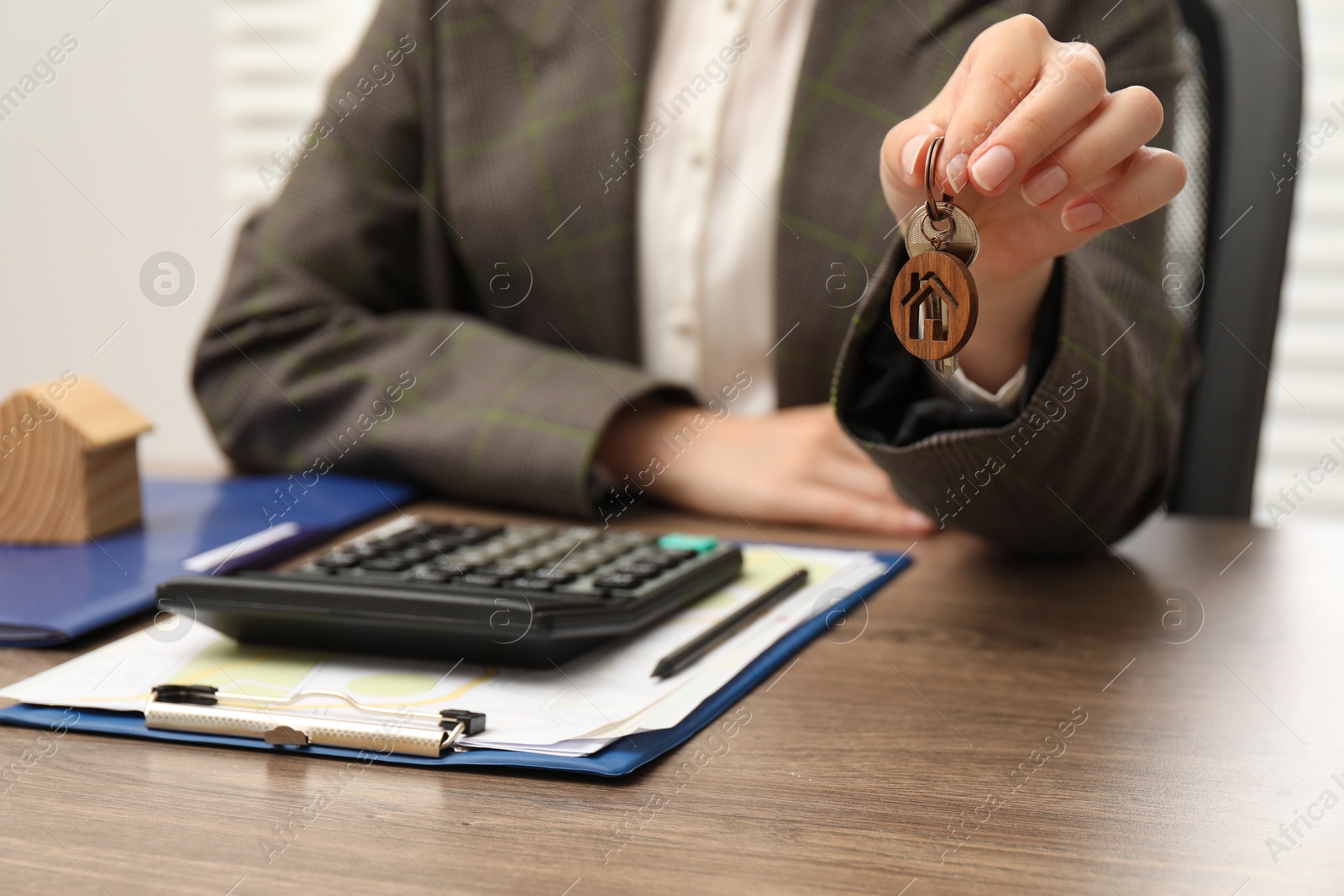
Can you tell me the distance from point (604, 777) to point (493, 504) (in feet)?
1.33

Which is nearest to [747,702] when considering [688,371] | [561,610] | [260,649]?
[561,610]

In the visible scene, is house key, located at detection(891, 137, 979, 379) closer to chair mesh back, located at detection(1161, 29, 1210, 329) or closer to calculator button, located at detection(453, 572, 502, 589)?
calculator button, located at detection(453, 572, 502, 589)

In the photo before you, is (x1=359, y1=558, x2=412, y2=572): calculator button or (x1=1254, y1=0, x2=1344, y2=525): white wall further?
(x1=1254, y1=0, x2=1344, y2=525): white wall

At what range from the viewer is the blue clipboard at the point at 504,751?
33cm

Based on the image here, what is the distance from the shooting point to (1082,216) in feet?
1.22

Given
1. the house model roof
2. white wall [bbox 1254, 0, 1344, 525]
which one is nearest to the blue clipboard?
the house model roof

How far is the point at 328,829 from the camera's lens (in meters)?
0.30

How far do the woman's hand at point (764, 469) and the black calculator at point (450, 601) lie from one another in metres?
0.19

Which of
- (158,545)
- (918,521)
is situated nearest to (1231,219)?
(918,521)

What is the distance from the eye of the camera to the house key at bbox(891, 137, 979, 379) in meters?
0.35

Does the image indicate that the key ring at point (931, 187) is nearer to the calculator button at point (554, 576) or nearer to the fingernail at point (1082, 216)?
the fingernail at point (1082, 216)

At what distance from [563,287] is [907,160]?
507mm

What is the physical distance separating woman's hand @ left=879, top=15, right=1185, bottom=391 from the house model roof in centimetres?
40

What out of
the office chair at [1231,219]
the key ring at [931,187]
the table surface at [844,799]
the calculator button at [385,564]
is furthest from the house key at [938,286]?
the office chair at [1231,219]
